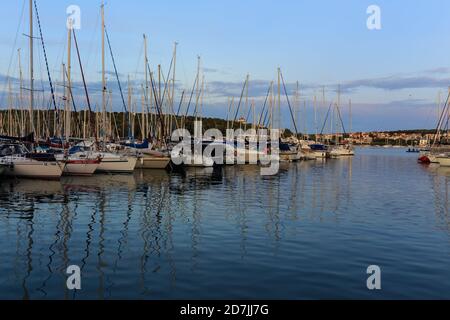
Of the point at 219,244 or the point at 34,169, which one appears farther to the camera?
the point at 34,169

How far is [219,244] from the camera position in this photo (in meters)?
14.3

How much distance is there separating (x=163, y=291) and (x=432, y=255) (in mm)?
7928

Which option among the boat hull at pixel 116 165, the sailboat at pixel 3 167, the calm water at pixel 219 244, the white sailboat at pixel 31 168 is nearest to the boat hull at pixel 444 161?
the calm water at pixel 219 244

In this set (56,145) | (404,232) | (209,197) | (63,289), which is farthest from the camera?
(56,145)

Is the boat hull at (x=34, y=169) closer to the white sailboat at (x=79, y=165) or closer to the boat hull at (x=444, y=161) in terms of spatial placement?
the white sailboat at (x=79, y=165)

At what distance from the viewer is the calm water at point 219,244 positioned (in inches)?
402

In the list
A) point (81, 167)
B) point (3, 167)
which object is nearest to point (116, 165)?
point (81, 167)

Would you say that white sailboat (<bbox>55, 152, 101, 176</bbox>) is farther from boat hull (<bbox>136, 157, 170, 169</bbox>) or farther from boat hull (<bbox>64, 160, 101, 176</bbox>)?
boat hull (<bbox>136, 157, 170, 169</bbox>)

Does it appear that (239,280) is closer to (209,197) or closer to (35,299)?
(35,299)

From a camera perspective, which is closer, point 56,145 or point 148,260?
point 148,260

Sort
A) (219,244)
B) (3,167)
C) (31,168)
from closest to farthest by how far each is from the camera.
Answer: (219,244) → (3,167) → (31,168)

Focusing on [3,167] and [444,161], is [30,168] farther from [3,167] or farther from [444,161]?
[444,161]
